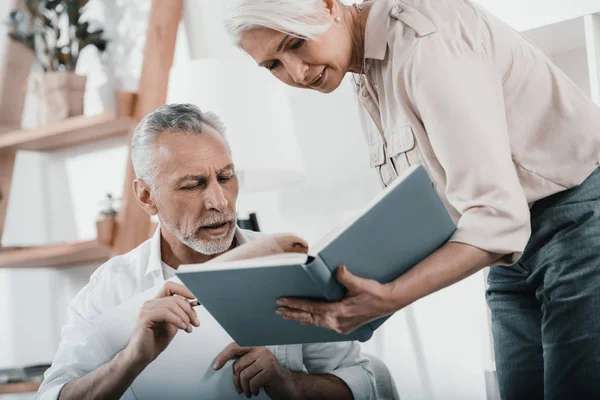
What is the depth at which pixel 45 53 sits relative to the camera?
287cm

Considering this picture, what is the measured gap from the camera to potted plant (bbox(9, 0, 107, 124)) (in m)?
2.82

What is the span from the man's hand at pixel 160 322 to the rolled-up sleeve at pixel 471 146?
54cm

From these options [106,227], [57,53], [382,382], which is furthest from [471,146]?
[57,53]

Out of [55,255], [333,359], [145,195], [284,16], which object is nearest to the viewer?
[284,16]

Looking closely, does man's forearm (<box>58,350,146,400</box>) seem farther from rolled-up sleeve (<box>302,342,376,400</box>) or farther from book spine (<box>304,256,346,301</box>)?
book spine (<box>304,256,346,301</box>)

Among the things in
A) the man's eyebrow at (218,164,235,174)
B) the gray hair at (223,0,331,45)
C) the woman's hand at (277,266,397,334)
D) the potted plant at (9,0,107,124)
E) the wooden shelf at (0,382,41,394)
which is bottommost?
the wooden shelf at (0,382,41,394)

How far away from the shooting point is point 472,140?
98cm

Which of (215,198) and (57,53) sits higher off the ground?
(57,53)

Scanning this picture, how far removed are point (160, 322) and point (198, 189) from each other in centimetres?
43

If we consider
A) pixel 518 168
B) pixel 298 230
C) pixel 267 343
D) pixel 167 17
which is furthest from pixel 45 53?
pixel 518 168

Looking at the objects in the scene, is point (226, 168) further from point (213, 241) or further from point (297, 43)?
point (297, 43)

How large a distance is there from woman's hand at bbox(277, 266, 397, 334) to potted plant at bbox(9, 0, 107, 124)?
2013 millimetres

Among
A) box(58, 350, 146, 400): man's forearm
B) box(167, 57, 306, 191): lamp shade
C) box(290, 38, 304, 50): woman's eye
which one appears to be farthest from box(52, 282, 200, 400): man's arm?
box(167, 57, 306, 191): lamp shade

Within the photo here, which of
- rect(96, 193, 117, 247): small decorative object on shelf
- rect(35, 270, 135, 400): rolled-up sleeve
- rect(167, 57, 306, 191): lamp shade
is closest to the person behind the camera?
rect(35, 270, 135, 400): rolled-up sleeve
